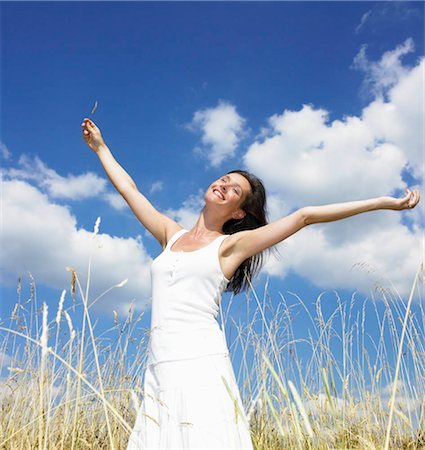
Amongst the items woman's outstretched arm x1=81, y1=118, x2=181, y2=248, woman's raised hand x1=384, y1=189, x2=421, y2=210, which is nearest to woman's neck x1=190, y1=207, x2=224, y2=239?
woman's outstretched arm x1=81, y1=118, x2=181, y2=248

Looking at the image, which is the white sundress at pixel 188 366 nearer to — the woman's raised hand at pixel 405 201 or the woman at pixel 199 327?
the woman at pixel 199 327

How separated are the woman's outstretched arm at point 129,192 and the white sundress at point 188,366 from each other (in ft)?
1.34

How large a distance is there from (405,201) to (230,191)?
1037 millimetres

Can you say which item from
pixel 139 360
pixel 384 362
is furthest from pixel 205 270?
pixel 384 362

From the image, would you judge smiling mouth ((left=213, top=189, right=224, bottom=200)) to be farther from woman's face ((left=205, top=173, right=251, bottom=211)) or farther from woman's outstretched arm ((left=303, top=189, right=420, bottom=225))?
woman's outstretched arm ((left=303, top=189, right=420, bottom=225))

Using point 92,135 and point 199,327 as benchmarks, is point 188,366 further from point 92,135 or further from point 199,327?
point 92,135

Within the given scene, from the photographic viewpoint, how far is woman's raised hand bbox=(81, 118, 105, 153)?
142 inches

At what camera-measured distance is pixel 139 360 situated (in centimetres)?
390

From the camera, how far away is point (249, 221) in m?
3.35

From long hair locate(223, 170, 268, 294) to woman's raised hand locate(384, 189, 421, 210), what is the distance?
100 cm

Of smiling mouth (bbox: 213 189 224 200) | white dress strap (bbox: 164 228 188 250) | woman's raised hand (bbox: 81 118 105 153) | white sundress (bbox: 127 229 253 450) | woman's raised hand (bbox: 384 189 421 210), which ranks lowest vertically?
white sundress (bbox: 127 229 253 450)

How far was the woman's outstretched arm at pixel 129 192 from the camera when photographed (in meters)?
3.20

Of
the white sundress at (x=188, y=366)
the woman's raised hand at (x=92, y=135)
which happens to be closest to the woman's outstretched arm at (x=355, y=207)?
the white sundress at (x=188, y=366)

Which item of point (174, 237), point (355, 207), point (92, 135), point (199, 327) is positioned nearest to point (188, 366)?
point (199, 327)
